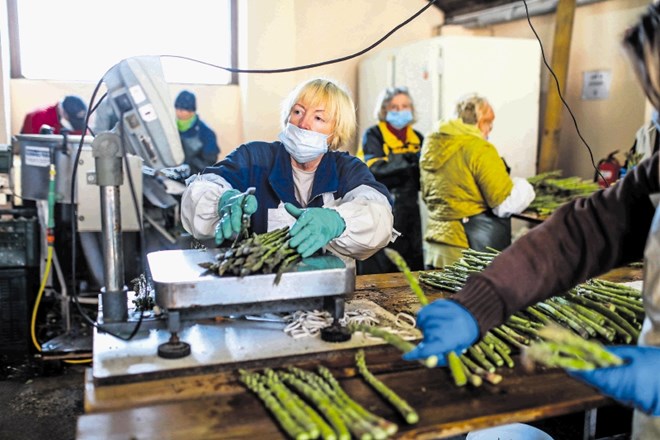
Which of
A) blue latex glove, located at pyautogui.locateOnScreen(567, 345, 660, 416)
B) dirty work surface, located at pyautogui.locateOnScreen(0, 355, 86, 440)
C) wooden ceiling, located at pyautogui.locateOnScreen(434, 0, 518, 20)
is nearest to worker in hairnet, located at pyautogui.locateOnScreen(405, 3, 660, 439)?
blue latex glove, located at pyautogui.locateOnScreen(567, 345, 660, 416)

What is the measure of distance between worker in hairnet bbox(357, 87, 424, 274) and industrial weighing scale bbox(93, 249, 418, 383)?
3.23 metres

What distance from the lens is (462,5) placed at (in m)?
7.43

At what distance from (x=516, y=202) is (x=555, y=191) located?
3.12 feet

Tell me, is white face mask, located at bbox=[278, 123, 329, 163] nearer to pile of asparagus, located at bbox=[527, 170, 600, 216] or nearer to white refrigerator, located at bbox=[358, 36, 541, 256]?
pile of asparagus, located at bbox=[527, 170, 600, 216]

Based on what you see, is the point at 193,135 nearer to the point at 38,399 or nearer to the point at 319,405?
the point at 38,399

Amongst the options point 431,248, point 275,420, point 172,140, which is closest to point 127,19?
point 431,248

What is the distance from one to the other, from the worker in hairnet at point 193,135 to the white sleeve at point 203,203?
396cm

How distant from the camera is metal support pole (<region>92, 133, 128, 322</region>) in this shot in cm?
198

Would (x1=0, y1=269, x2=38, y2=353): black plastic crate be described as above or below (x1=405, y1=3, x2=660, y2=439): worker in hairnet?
below

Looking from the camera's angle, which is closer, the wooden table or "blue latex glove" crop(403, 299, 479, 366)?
the wooden table

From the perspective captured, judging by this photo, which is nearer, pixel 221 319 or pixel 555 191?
pixel 221 319

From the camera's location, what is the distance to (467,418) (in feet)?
4.93

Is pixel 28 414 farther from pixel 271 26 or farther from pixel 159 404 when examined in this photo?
pixel 271 26

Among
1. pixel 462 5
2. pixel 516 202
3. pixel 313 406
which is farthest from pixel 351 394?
pixel 462 5
